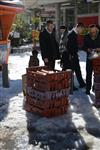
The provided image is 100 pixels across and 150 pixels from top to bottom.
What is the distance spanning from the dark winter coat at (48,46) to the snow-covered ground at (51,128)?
53.3 inches

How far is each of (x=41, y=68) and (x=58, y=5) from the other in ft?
61.6

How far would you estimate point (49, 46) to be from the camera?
11.0 metres

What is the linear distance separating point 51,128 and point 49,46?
136 inches

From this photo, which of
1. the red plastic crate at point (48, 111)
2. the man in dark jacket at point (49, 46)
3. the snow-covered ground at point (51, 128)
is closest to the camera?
the snow-covered ground at point (51, 128)

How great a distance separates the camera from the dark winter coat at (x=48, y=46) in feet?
35.2

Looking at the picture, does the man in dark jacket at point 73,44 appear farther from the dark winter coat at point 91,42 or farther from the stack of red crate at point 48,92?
the stack of red crate at point 48,92

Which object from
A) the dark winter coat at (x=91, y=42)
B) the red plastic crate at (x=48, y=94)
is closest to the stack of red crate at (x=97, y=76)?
the red plastic crate at (x=48, y=94)

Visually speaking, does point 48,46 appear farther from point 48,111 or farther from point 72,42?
point 48,111

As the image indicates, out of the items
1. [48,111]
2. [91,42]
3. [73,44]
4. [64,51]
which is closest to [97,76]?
[91,42]

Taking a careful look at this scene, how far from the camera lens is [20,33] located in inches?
1158

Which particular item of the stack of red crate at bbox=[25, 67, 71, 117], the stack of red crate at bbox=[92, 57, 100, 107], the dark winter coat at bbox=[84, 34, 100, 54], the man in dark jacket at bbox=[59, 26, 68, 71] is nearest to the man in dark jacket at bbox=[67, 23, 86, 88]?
the man in dark jacket at bbox=[59, 26, 68, 71]

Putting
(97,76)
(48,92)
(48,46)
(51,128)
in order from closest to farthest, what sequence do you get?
1. (51,128)
2. (48,92)
3. (97,76)
4. (48,46)

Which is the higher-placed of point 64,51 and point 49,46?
point 49,46

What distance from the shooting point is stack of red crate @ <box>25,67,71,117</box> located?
8.48 metres
